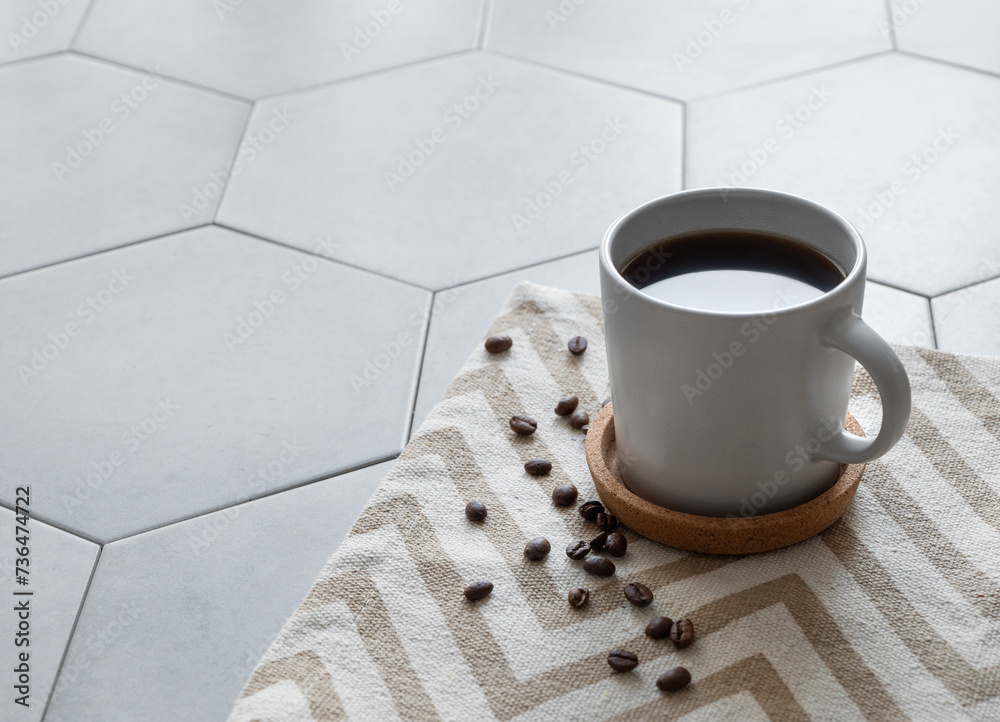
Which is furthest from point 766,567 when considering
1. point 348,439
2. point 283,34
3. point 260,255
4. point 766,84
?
point 283,34

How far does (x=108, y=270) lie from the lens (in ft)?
3.31

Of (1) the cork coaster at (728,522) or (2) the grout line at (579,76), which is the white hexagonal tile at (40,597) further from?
(2) the grout line at (579,76)

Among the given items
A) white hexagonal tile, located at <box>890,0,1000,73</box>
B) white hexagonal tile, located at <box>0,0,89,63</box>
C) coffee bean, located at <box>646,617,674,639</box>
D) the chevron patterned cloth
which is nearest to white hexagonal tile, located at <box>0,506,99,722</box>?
the chevron patterned cloth

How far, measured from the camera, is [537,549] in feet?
2.05

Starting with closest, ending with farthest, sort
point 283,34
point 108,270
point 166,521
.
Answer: point 166,521, point 108,270, point 283,34

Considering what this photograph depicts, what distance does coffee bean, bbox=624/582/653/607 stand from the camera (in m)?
0.59

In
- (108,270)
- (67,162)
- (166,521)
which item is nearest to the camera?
(166,521)

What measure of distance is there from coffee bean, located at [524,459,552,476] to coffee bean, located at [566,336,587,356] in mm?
131

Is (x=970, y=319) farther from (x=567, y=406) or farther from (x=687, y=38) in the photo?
(x=687, y=38)

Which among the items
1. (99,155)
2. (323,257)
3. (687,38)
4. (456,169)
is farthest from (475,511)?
(687,38)

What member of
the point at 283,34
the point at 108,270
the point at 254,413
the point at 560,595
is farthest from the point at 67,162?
the point at 560,595

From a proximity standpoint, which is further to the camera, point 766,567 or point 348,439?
point 348,439

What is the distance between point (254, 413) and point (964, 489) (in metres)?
0.54

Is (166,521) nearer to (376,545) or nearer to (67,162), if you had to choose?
(376,545)
